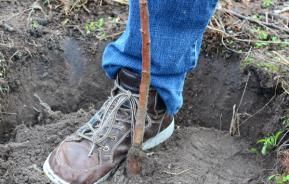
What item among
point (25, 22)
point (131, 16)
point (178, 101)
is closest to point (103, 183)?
point (178, 101)

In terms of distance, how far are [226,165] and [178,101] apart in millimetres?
266

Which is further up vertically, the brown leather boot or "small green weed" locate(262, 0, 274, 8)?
"small green weed" locate(262, 0, 274, 8)

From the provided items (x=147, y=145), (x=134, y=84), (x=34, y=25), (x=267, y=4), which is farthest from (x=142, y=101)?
(x=267, y=4)

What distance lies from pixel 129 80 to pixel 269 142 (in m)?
0.48

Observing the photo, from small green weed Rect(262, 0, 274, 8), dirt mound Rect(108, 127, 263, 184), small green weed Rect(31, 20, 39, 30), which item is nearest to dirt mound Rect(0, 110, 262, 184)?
dirt mound Rect(108, 127, 263, 184)

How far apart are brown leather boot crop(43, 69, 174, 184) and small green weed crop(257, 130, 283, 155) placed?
35 centimetres

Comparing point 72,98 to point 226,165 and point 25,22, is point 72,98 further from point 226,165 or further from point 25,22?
point 226,165

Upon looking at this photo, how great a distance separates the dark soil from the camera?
1.77 m

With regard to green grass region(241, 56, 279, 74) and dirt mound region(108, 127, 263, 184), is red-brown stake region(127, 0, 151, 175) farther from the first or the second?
green grass region(241, 56, 279, 74)

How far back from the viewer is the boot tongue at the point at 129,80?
1.72m

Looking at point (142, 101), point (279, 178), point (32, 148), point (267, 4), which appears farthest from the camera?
point (267, 4)

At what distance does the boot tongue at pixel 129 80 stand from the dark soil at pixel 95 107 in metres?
0.23

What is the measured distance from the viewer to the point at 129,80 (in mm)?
1731

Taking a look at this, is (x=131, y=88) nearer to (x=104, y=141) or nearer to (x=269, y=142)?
(x=104, y=141)
